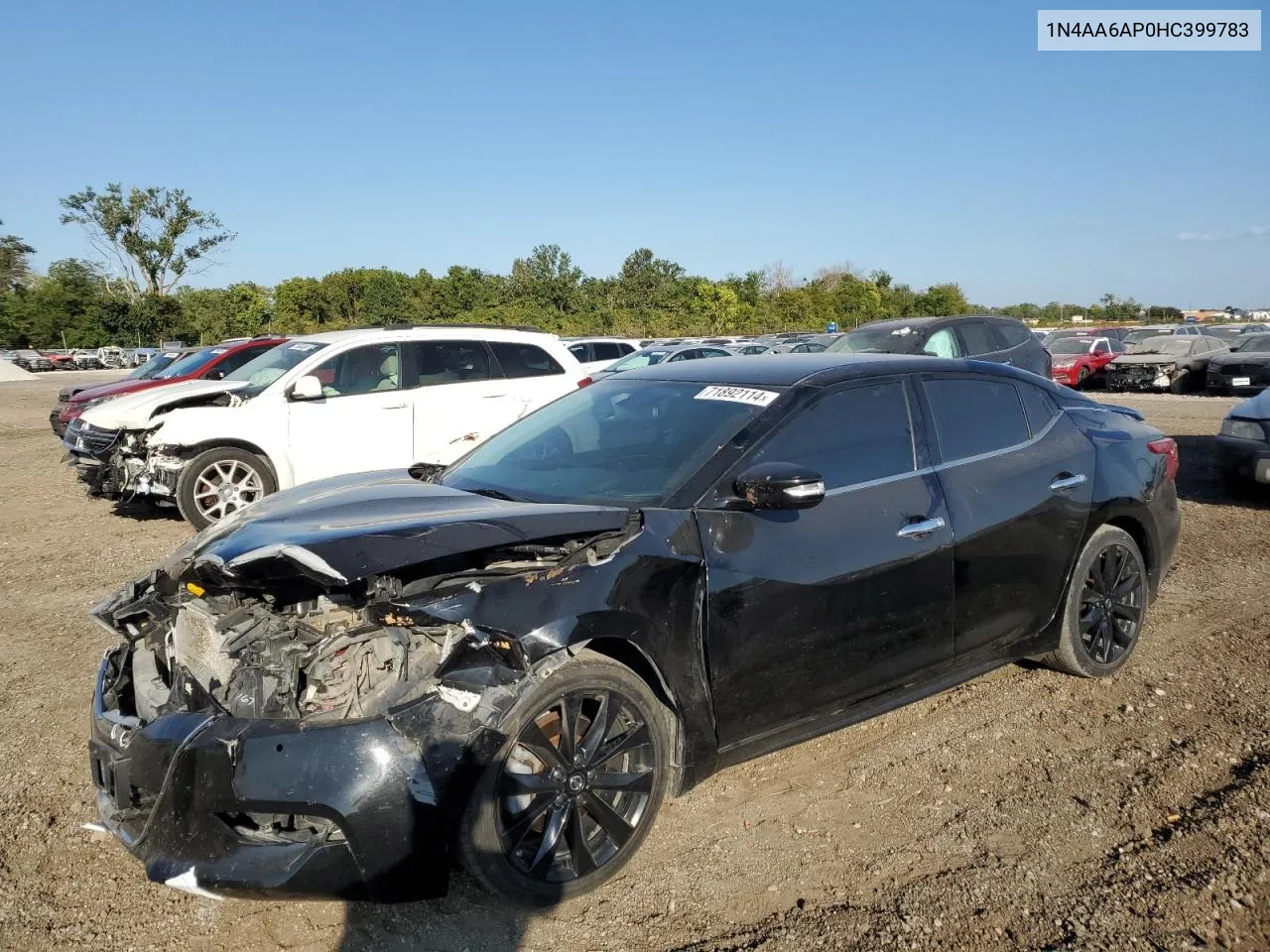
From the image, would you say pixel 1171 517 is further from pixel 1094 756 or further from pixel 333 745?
pixel 333 745

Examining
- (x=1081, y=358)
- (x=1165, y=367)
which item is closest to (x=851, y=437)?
(x=1165, y=367)

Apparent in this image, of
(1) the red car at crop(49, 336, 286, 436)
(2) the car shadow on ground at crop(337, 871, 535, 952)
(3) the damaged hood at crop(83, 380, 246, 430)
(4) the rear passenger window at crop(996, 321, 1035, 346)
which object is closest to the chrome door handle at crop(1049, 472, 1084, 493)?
(2) the car shadow on ground at crop(337, 871, 535, 952)

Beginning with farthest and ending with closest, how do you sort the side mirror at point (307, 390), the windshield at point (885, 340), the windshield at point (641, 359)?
1. the windshield at point (641, 359)
2. the windshield at point (885, 340)
3. the side mirror at point (307, 390)

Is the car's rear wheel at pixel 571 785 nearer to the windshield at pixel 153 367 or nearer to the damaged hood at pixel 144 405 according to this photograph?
the damaged hood at pixel 144 405

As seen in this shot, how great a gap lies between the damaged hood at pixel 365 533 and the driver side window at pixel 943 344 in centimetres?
1063

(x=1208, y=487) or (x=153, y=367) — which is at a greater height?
(x=153, y=367)

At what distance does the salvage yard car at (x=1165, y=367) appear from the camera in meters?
23.0

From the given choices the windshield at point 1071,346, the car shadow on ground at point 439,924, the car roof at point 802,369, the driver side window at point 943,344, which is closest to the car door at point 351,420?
the car roof at point 802,369

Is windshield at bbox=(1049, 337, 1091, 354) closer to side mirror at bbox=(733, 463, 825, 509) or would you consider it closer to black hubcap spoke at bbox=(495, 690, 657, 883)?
side mirror at bbox=(733, 463, 825, 509)

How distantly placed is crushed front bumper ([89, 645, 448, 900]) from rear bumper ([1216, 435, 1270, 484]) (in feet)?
27.8

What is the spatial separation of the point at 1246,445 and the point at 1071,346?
63.3 ft

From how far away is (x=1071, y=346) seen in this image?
2652 cm

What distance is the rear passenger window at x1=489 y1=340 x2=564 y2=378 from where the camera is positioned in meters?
9.88

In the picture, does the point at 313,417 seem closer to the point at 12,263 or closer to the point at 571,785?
the point at 571,785
